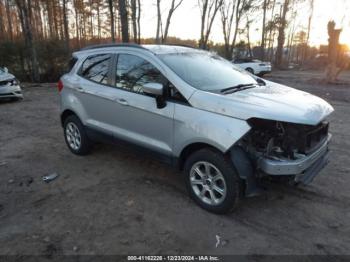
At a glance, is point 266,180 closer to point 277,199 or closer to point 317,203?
point 277,199

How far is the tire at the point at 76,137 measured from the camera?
4.94 meters

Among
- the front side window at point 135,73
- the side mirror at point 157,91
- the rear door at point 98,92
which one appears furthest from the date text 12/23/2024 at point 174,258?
the rear door at point 98,92

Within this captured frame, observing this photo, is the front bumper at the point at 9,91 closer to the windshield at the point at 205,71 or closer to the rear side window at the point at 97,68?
the rear side window at the point at 97,68

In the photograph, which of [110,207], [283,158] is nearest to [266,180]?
[283,158]

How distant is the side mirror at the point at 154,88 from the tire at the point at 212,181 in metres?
0.84

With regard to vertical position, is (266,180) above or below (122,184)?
above

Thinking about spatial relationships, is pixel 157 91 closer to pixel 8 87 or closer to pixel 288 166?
pixel 288 166

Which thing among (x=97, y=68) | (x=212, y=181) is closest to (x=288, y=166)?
(x=212, y=181)

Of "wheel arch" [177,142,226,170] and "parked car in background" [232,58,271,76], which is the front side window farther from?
"parked car in background" [232,58,271,76]

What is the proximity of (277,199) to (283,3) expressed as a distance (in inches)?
1251

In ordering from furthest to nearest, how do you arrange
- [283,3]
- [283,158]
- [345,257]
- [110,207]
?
[283,3]
[110,207]
[283,158]
[345,257]

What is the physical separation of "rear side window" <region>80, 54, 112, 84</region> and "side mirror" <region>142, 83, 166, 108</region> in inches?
44.5

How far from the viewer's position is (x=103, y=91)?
14.2 feet

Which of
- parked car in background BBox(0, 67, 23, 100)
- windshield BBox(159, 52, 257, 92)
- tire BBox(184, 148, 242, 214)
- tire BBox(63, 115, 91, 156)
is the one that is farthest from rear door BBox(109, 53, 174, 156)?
parked car in background BBox(0, 67, 23, 100)
